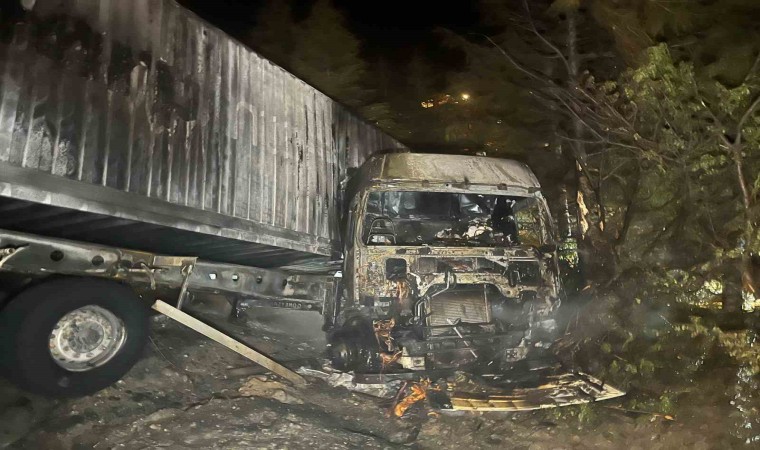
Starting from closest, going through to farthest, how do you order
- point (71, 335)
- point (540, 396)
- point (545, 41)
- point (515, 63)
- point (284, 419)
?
1. point (71, 335)
2. point (284, 419)
3. point (540, 396)
4. point (545, 41)
5. point (515, 63)

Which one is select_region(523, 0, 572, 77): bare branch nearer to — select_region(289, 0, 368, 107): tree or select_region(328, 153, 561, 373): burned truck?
select_region(328, 153, 561, 373): burned truck

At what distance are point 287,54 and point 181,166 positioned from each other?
329 inches

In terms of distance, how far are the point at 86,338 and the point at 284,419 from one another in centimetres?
158

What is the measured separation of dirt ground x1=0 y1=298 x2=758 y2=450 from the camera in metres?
3.49


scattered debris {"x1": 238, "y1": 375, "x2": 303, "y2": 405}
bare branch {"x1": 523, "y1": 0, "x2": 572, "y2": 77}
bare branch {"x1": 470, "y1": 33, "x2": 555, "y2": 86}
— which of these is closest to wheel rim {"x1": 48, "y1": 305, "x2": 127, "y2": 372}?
scattered debris {"x1": 238, "y1": 375, "x2": 303, "y2": 405}

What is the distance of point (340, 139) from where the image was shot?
637 centimetres

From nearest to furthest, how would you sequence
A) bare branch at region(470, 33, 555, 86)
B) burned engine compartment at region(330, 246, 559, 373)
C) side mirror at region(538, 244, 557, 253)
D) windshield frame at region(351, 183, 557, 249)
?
1. burned engine compartment at region(330, 246, 559, 373)
2. windshield frame at region(351, 183, 557, 249)
3. side mirror at region(538, 244, 557, 253)
4. bare branch at region(470, 33, 555, 86)

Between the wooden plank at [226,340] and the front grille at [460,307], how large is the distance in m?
1.40

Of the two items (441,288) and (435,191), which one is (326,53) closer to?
(435,191)

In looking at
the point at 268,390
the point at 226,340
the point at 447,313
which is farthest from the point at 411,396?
the point at 226,340

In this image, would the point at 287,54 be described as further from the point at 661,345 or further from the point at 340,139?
the point at 661,345

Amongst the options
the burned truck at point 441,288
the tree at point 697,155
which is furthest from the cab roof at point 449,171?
the tree at point 697,155

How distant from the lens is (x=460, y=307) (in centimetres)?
491

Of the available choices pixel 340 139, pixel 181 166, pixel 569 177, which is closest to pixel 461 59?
pixel 569 177
